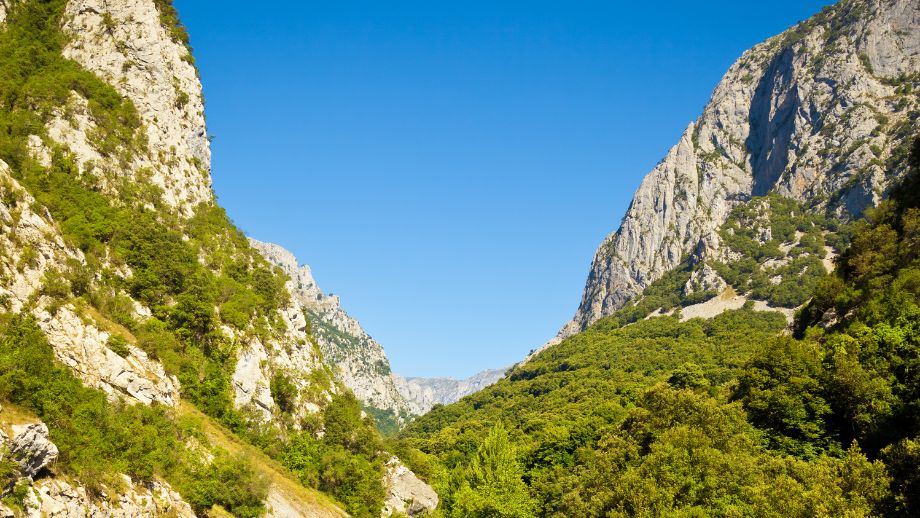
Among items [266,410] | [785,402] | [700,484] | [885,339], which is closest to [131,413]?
[266,410]

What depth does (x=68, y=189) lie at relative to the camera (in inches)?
2325

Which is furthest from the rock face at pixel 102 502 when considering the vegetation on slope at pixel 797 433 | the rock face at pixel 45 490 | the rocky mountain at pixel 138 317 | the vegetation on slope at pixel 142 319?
the vegetation on slope at pixel 797 433

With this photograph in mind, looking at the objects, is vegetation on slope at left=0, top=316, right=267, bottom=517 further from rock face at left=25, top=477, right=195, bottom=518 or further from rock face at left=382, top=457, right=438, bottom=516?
rock face at left=382, top=457, right=438, bottom=516

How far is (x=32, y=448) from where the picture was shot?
27953 millimetres

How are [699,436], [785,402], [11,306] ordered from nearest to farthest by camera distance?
[11,306], [699,436], [785,402]

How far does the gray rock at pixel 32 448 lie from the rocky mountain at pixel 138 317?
3.4 inches

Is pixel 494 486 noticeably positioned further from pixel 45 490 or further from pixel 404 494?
pixel 45 490

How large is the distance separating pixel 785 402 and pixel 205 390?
5126 cm

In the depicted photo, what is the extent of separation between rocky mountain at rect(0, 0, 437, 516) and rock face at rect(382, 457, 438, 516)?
237 millimetres

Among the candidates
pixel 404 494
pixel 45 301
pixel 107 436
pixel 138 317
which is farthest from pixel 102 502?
pixel 404 494

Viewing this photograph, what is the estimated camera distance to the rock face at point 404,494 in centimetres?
7812

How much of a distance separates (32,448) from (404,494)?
191 feet

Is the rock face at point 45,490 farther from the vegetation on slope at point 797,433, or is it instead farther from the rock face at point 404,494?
the rock face at point 404,494

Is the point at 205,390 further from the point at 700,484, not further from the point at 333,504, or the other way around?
the point at 700,484
